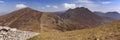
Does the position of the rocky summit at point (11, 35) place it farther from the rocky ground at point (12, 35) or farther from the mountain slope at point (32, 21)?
the mountain slope at point (32, 21)

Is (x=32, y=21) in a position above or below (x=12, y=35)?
below

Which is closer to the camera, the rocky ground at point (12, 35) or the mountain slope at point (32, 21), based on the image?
the rocky ground at point (12, 35)

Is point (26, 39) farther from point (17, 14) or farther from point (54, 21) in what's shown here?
point (17, 14)

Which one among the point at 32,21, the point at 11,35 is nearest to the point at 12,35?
the point at 11,35

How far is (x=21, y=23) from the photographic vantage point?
9112 cm

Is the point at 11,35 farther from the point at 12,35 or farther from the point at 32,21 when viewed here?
the point at 32,21

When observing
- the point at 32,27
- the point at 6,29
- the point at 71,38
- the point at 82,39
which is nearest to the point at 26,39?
the point at 6,29

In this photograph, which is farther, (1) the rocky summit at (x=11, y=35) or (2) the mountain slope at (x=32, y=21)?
A: (2) the mountain slope at (x=32, y=21)

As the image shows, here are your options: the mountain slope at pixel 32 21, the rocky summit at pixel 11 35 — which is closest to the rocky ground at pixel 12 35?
the rocky summit at pixel 11 35

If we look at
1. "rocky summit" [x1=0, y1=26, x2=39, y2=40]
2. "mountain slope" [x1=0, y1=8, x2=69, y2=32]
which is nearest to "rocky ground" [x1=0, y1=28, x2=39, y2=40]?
"rocky summit" [x1=0, y1=26, x2=39, y2=40]

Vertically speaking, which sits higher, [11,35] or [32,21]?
[11,35]

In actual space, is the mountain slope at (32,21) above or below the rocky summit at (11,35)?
below

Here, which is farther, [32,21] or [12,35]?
[32,21]

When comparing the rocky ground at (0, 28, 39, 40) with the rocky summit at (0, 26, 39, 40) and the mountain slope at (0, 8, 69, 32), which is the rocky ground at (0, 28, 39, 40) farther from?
the mountain slope at (0, 8, 69, 32)
